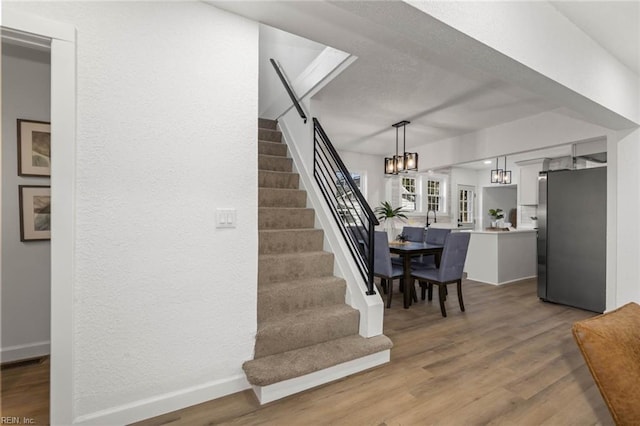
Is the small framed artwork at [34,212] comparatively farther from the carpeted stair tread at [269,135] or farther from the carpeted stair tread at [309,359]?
the carpeted stair tread at [269,135]

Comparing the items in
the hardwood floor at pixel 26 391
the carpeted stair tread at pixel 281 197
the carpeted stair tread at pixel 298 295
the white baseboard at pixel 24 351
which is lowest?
the hardwood floor at pixel 26 391

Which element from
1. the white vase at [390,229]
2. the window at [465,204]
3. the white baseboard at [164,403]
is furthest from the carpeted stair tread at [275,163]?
the window at [465,204]

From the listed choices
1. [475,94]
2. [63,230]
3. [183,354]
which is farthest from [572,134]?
[63,230]

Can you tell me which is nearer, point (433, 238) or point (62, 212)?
point (62, 212)

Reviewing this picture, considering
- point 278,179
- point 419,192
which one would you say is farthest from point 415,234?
point 278,179

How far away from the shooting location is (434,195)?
25.6 feet

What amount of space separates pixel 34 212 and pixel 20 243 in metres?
0.27

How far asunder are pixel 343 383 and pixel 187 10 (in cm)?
266

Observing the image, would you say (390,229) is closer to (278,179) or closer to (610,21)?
(278,179)

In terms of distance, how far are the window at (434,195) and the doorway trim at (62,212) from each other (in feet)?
24.1

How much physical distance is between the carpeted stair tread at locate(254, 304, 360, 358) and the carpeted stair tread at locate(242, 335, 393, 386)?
0.14 ft

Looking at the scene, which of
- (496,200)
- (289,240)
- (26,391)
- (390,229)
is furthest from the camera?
(496,200)

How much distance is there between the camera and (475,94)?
11.9 feet

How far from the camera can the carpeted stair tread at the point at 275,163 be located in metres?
3.57
